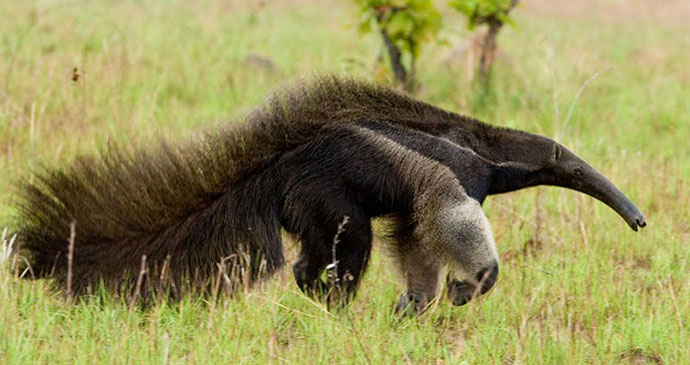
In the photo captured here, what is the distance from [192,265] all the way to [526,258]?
2.42 metres

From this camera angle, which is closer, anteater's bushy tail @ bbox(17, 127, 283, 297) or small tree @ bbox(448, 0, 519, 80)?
anteater's bushy tail @ bbox(17, 127, 283, 297)

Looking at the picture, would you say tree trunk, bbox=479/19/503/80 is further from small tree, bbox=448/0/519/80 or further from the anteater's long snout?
the anteater's long snout

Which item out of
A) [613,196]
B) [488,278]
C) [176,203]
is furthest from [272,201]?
[613,196]

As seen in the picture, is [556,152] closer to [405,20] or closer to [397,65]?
[405,20]

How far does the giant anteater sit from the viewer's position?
487 centimetres

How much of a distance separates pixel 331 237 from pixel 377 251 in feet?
5.31

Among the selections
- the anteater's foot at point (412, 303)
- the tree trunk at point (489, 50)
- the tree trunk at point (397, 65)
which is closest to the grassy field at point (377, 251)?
the anteater's foot at point (412, 303)

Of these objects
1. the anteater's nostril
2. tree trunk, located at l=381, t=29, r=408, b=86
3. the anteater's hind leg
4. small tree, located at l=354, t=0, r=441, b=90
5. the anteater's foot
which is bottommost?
the anteater's foot

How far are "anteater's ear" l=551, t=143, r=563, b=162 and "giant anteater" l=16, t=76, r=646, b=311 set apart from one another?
1.57 feet

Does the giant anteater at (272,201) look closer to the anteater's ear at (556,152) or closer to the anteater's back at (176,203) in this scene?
the anteater's back at (176,203)

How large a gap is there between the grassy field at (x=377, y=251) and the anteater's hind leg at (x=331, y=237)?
154mm

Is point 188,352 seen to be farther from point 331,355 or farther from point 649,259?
point 649,259

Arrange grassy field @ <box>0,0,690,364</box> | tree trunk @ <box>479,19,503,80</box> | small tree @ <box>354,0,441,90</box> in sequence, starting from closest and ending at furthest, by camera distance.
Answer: grassy field @ <box>0,0,690,364</box>, small tree @ <box>354,0,441,90</box>, tree trunk @ <box>479,19,503,80</box>

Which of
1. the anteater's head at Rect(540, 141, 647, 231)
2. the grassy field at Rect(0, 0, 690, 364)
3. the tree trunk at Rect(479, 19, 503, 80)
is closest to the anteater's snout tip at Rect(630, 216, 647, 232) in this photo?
the anteater's head at Rect(540, 141, 647, 231)
